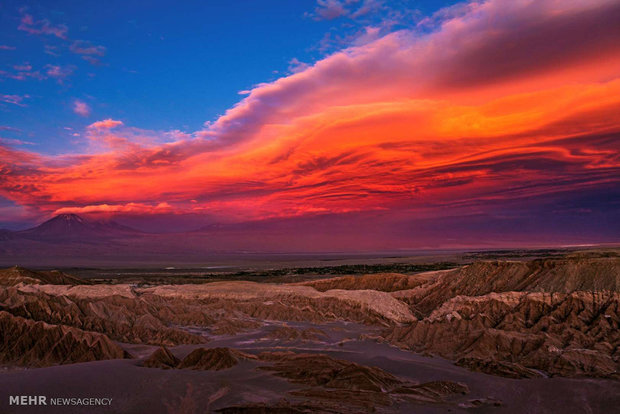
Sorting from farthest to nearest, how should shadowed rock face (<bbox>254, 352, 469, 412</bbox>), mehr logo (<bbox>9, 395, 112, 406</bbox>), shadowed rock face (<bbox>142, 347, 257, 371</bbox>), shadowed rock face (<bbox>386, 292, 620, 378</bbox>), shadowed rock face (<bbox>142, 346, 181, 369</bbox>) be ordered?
shadowed rock face (<bbox>386, 292, 620, 378</bbox>) < shadowed rock face (<bbox>142, 347, 257, 371</bbox>) < shadowed rock face (<bbox>142, 346, 181, 369</bbox>) < shadowed rock face (<bbox>254, 352, 469, 412</bbox>) < mehr logo (<bbox>9, 395, 112, 406</bbox>)

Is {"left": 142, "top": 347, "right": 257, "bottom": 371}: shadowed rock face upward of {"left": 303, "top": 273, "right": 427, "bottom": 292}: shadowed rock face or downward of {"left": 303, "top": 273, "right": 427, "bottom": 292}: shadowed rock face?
upward

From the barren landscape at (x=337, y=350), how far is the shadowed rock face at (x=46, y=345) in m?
0.08

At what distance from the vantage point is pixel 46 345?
31.1 m

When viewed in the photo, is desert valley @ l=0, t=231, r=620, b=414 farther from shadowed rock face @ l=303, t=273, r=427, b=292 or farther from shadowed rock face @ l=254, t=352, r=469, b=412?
shadowed rock face @ l=303, t=273, r=427, b=292

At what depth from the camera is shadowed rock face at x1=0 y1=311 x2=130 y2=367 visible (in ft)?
99.1

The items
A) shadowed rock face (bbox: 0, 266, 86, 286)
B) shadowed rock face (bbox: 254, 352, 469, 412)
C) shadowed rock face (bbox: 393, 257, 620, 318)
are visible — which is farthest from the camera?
shadowed rock face (bbox: 0, 266, 86, 286)

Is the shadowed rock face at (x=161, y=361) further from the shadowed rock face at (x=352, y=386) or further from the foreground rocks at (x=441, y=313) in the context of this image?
the shadowed rock face at (x=352, y=386)

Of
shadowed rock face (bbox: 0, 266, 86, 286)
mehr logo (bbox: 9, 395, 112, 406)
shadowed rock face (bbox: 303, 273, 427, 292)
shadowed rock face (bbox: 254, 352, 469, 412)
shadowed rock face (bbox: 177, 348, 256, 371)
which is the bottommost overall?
shadowed rock face (bbox: 303, 273, 427, 292)

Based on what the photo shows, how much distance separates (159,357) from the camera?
3059 centimetres

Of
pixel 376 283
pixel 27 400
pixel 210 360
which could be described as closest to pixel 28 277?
pixel 210 360

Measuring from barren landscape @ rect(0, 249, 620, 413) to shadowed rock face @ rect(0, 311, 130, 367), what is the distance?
85mm

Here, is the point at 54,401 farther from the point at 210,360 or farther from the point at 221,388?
the point at 210,360

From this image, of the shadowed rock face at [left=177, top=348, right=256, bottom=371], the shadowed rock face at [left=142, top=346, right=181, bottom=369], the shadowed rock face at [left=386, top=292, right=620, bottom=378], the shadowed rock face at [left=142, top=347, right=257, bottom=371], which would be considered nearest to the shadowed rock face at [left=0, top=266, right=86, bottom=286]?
the shadowed rock face at [left=142, top=346, right=181, bottom=369]

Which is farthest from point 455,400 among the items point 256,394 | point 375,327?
point 375,327
